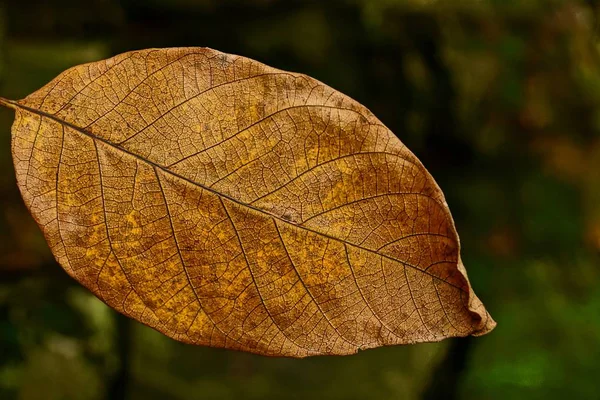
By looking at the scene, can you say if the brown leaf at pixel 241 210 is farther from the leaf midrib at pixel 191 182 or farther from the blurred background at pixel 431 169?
the blurred background at pixel 431 169

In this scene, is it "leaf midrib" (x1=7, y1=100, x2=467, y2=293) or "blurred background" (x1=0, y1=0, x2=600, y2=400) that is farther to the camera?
"blurred background" (x1=0, y1=0, x2=600, y2=400)

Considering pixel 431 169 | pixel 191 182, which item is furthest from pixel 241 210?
pixel 431 169

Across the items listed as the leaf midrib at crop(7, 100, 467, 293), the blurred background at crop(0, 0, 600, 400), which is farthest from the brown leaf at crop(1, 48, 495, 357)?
the blurred background at crop(0, 0, 600, 400)

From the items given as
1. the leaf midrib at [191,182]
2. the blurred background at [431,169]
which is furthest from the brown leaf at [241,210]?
the blurred background at [431,169]

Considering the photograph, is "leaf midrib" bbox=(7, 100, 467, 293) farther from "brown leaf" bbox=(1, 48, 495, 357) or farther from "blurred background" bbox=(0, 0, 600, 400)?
"blurred background" bbox=(0, 0, 600, 400)
